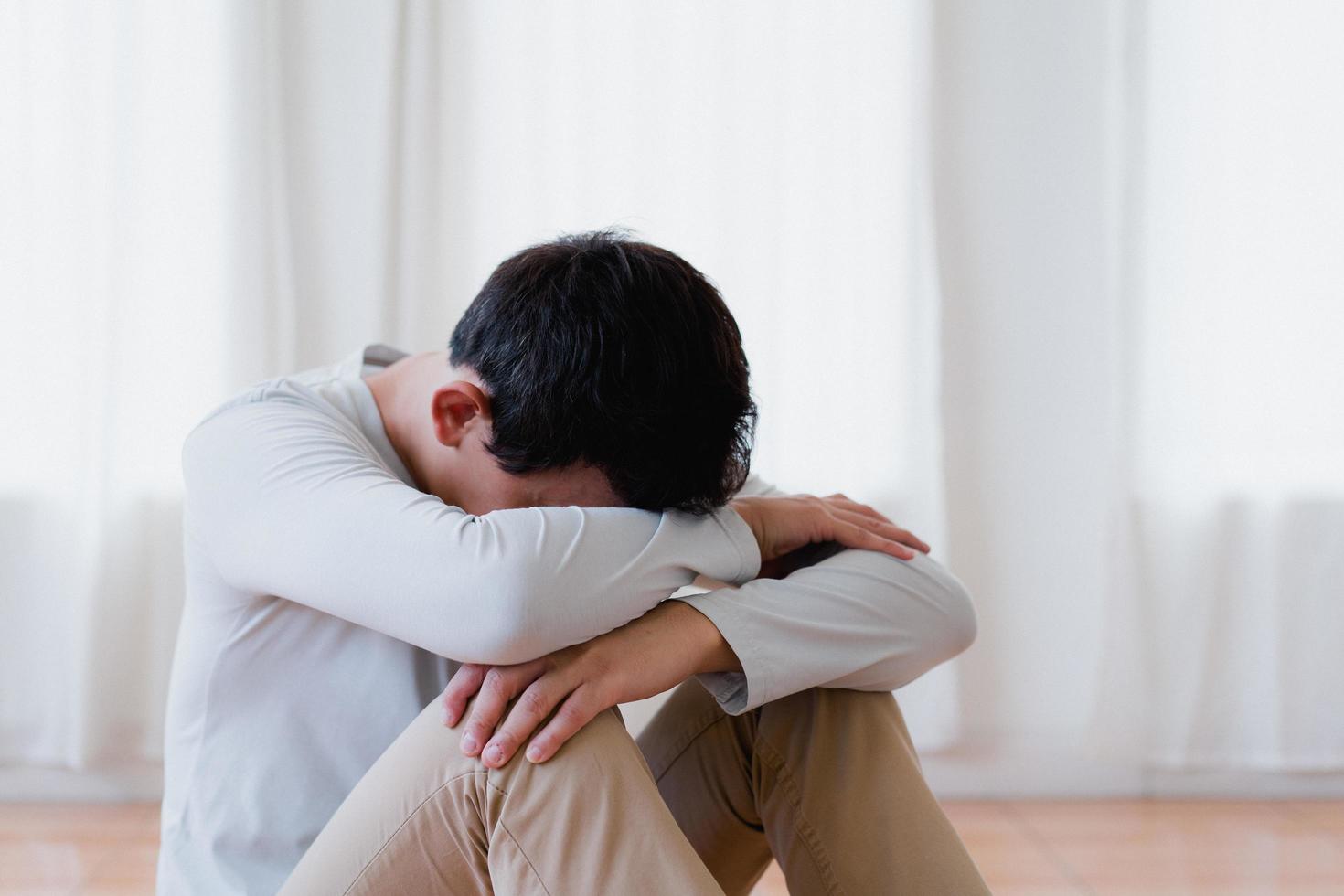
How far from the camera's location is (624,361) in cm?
93

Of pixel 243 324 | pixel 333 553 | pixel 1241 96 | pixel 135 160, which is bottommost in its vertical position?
pixel 333 553

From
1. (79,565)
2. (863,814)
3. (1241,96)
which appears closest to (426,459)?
(863,814)

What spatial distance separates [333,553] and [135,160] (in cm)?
169

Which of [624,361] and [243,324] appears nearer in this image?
[624,361]

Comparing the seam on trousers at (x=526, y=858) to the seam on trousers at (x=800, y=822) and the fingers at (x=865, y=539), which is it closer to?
the seam on trousers at (x=800, y=822)

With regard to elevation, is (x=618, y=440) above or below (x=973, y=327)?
below

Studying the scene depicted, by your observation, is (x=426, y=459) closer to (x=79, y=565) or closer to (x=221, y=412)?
(x=221, y=412)

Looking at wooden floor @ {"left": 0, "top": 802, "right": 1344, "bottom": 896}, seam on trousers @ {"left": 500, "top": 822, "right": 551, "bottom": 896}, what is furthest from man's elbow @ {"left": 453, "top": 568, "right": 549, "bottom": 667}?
wooden floor @ {"left": 0, "top": 802, "right": 1344, "bottom": 896}

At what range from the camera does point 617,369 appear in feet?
3.05

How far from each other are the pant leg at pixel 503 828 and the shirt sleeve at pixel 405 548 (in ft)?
0.27

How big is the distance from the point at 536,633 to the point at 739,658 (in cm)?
19

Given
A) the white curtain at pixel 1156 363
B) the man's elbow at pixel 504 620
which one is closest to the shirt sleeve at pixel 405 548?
the man's elbow at pixel 504 620

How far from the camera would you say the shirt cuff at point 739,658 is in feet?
3.13

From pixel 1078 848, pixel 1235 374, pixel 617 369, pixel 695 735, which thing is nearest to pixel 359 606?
pixel 617 369
